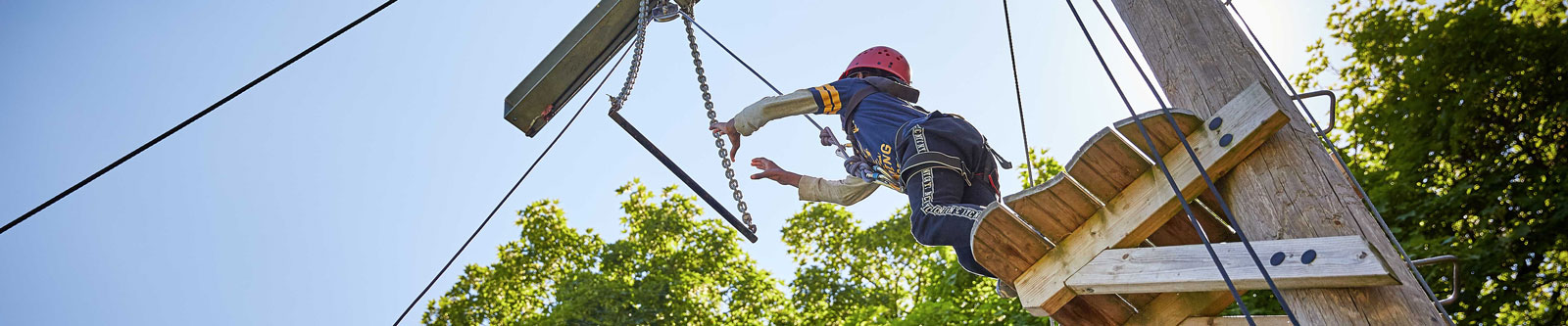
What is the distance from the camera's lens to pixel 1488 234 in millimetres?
9141

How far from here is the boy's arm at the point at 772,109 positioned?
14.0ft

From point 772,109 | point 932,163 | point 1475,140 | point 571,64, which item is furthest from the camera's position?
point 1475,140

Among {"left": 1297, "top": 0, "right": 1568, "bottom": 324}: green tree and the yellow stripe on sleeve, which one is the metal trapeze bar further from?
{"left": 1297, "top": 0, "right": 1568, "bottom": 324}: green tree

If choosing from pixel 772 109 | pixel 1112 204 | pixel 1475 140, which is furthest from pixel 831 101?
pixel 1475 140

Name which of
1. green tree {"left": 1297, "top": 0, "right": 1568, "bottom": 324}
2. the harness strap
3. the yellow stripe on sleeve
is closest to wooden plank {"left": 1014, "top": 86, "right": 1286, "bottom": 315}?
the harness strap

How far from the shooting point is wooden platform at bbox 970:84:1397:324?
2.79 metres

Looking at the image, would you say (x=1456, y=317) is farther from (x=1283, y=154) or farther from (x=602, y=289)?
(x=602, y=289)

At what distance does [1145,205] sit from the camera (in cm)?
297

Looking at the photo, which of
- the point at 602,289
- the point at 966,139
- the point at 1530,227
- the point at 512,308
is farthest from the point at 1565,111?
the point at 512,308

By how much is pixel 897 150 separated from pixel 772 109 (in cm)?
74

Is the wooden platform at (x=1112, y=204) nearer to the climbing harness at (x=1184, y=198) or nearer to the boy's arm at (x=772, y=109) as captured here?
the climbing harness at (x=1184, y=198)

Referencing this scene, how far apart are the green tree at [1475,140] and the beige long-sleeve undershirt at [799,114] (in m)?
6.33

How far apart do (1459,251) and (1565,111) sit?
188 centimetres

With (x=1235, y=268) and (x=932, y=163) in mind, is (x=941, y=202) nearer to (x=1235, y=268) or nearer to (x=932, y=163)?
(x=932, y=163)
